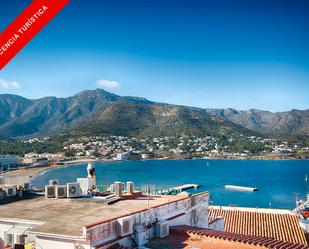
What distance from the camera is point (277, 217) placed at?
21156 mm

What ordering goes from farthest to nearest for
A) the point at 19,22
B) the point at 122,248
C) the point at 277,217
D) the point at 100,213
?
1. the point at 277,217
2. the point at 100,213
3. the point at 122,248
4. the point at 19,22

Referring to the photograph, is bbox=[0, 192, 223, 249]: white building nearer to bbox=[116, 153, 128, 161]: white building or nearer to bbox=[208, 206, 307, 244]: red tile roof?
bbox=[208, 206, 307, 244]: red tile roof

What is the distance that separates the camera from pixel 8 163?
115m

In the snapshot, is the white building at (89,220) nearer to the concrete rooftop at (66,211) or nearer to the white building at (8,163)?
the concrete rooftop at (66,211)

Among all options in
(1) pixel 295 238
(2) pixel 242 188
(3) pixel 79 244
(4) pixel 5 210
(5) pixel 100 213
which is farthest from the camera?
(2) pixel 242 188

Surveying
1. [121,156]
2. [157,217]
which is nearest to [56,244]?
[157,217]

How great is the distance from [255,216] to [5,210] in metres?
15.0

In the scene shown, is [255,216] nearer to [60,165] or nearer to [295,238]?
[295,238]

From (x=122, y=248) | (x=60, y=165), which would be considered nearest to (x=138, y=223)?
(x=122, y=248)

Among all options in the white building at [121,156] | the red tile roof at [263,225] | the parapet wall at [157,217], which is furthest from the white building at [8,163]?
the parapet wall at [157,217]

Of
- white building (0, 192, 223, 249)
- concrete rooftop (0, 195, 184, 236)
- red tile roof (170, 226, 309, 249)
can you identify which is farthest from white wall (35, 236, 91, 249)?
red tile roof (170, 226, 309, 249)

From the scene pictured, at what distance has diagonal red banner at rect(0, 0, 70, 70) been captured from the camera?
12.9ft

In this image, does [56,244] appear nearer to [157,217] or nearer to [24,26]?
[157,217]

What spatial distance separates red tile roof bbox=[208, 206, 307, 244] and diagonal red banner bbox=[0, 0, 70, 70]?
1638 centimetres
